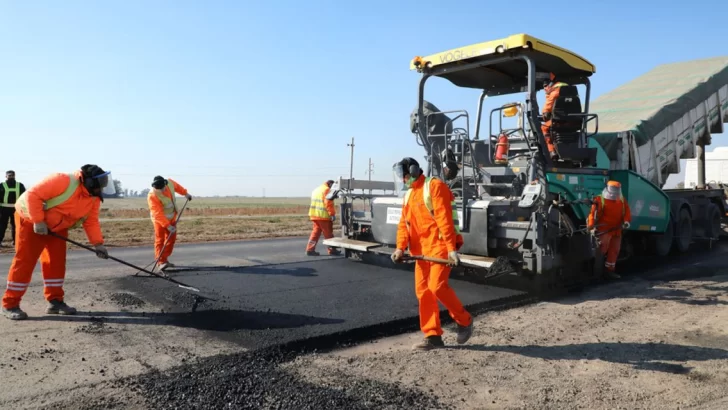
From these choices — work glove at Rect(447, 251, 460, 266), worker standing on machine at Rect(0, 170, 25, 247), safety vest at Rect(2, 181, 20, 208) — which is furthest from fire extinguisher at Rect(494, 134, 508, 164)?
safety vest at Rect(2, 181, 20, 208)

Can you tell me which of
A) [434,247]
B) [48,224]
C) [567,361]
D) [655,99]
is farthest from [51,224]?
[655,99]

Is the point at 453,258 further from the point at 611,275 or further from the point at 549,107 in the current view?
the point at 611,275

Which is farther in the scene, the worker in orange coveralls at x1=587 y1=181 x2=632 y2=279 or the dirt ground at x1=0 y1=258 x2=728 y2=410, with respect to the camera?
the worker in orange coveralls at x1=587 y1=181 x2=632 y2=279

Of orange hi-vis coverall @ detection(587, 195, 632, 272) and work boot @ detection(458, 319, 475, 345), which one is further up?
orange hi-vis coverall @ detection(587, 195, 632, 272)

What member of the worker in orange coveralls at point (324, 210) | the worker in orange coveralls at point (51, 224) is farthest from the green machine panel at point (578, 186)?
the worker in orange coveralls at point (51, 224)

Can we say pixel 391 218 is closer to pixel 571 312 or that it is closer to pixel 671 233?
pixel 571 312

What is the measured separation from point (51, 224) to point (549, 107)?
548cm

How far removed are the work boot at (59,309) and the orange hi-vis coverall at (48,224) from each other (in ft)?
0.16

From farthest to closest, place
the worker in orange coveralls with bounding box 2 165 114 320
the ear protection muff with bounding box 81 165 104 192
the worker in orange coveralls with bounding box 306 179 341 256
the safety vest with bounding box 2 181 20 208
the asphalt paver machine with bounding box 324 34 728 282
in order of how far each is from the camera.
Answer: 1. the safety vest with bounding box 2 181 20 208
2. the worker in orange coveralls with bounding box 306 179 341 256
3. the asphalt paver machine with bounding box 324 34 728 282
4. the ear protection muff with bounding box 81 165 104 192
5. the worker in orange coveralls with bounding box 2 165 114 320

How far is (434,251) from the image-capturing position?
418cm

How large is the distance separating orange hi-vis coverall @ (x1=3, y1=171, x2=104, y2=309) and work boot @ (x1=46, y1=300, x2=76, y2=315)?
0.05m

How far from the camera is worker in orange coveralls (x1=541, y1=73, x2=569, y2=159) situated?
6551mm

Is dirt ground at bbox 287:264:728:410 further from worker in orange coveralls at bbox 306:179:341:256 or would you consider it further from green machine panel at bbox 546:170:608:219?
worker in orange coveralls at bbox 306:179:341:256

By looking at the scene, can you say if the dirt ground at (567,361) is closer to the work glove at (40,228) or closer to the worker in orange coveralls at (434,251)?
the worker in orange coveralls at (434,251)
